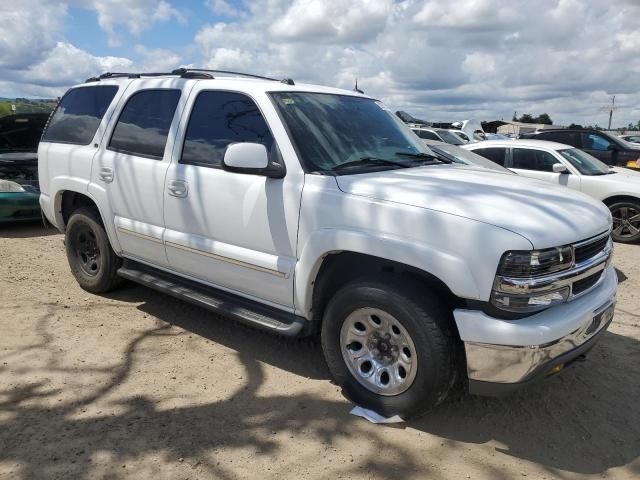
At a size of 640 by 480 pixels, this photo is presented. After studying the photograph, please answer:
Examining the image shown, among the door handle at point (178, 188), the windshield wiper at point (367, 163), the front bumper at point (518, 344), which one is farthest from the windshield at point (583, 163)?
the door handle at point (178, 188)

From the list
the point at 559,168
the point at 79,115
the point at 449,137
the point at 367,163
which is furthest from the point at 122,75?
the point at 449,137

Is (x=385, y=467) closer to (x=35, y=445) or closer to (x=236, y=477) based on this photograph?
(x=236, y=477)

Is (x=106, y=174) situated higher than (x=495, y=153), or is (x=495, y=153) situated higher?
(x=106, y=174)

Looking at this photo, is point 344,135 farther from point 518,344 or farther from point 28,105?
point 28,105

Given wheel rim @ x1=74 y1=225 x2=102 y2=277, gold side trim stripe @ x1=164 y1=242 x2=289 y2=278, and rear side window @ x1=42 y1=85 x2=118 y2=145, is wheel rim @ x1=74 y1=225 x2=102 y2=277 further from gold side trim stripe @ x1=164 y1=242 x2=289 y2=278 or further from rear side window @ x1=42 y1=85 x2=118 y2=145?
gold side trim stripe @ x1=164 y1=242 x2=289 y2=278

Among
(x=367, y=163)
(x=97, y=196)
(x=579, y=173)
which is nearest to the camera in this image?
(x=367, y=163)

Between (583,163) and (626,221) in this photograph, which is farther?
(583,163)

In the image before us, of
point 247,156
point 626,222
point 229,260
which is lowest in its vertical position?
point 626,222

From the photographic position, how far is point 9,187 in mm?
7996

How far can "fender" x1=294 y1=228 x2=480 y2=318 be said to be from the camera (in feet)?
9.16

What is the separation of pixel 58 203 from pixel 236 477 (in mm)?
3677

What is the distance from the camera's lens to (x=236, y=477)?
279 centimetres

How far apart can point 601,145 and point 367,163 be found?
11038mm

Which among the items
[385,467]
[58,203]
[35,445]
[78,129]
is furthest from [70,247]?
[385,467]
